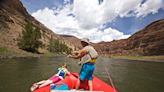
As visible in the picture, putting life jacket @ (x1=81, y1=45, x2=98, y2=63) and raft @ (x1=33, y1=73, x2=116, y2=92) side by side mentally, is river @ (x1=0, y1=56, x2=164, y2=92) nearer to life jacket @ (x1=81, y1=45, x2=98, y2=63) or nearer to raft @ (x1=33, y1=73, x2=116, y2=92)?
raft @ (x1=33, y1=73, x2=116, y2=92)

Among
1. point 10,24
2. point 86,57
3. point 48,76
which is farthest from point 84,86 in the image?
point 10,24

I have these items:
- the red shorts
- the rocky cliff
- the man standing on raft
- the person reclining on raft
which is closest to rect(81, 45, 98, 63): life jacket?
the man standing on raft

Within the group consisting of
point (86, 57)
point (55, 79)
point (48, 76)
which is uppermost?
point (86, 57)

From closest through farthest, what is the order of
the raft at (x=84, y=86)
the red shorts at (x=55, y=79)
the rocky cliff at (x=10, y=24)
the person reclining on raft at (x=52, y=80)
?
the raft at (x=84, y=86), the person reclining on raft at (x=52, y=80), the red shorts at (x=55, y=79), the rocky cliff at (x=10, y=24)

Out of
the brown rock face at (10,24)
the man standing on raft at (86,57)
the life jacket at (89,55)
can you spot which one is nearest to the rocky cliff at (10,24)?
the brown rock face at (10,24)

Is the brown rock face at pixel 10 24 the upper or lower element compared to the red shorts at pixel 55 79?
upper

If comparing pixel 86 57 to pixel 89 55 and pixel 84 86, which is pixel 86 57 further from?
pixel 84 86

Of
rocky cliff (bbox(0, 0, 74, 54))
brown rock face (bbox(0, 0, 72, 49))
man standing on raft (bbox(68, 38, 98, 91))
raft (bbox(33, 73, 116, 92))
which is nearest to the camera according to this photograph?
man standing on raft (bbox(68, 38, 98, 91))

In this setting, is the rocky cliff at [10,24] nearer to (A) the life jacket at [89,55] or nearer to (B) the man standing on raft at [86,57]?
(B) the man standing on raft at [86,57]

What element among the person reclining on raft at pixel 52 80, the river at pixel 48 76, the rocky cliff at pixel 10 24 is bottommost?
the river at pixel 48 76

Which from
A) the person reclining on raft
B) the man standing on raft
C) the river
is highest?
the man standing on raft

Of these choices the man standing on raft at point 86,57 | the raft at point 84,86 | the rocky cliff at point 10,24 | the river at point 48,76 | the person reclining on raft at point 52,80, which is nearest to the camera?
the man standing on raft at point 86,57

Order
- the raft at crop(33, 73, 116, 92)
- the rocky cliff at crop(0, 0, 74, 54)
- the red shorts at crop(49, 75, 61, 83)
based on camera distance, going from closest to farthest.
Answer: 1. the raft at crop(33, 73, 116, 92)
2. the red shorts at crop(49, 75, 61, 83)
3. the rocky cliff at crop(0, 0, 74, 54)

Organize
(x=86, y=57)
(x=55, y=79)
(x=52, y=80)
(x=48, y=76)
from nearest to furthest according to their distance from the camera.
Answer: (x=86, y=57) < (x=52, y=80) < (x=55, y=79) < (x=48, y=76)
